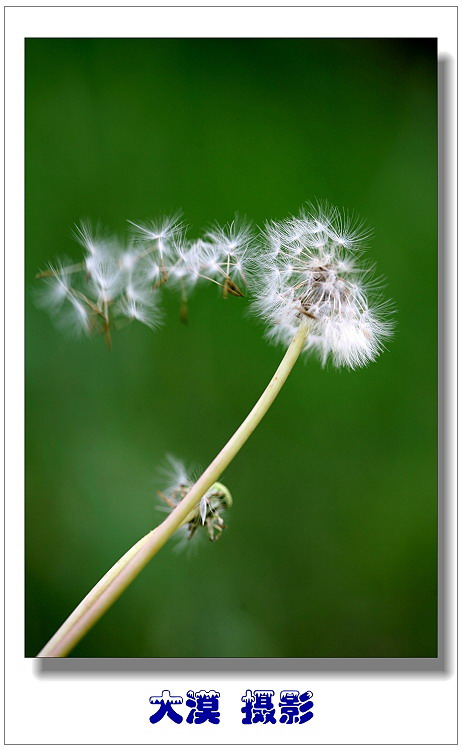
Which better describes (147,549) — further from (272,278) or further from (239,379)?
(239,379)

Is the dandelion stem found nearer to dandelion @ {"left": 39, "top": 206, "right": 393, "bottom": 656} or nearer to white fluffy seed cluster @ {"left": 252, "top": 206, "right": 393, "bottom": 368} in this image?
dandelion @ {"left": 39, "top": 206, "right": 393, "bottom": 656}

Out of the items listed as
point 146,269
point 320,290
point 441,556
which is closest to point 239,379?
point 441,556

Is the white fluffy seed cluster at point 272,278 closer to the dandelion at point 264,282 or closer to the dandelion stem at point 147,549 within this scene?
the dandelion at point 264,282

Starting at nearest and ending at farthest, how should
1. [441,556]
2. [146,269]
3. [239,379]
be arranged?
[146,269]
[441,556]
[239,379]

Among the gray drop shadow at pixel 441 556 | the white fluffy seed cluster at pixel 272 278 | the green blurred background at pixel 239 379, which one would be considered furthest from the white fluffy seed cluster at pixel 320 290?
the green blurred background at pixel 239 379

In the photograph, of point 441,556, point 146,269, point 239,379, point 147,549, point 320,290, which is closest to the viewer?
point 147,549
